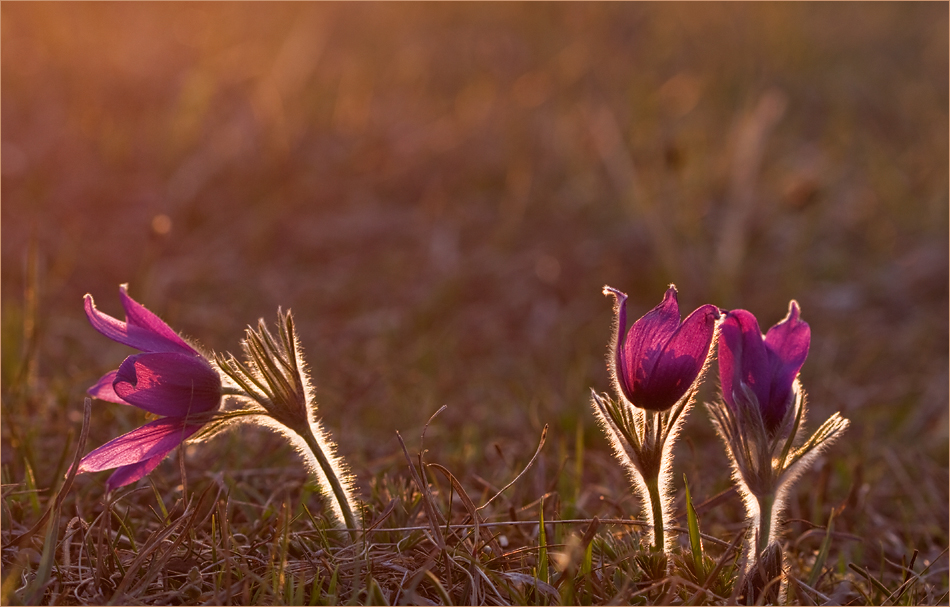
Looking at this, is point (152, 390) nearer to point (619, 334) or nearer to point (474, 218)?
point (619, 334)

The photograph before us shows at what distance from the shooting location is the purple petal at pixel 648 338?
1.46 metres

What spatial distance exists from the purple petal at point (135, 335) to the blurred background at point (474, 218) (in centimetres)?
81

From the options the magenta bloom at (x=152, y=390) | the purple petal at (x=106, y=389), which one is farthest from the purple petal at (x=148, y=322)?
the purple petal at (x=106, y=389)

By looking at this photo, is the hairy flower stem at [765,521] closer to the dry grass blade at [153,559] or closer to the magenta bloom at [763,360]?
the magenta bloom at [763,360]

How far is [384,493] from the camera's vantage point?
81.2 inches

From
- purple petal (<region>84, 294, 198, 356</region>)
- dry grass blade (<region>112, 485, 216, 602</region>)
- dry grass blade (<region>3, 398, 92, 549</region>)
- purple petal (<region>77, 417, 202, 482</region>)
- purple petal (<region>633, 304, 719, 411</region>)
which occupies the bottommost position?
dry grass blade (<region>112, 485, 216, 602</region>)

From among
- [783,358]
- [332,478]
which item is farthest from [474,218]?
[783,358]

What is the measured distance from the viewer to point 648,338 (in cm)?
147

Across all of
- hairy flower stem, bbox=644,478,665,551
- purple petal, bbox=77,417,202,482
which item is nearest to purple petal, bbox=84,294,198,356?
purple petal, bbox=77,417,202,482

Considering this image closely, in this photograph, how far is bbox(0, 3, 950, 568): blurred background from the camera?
295 centimetres

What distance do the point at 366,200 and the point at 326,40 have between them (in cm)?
263

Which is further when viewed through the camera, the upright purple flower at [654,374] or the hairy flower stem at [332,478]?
the hairy flower stem at [332,478]

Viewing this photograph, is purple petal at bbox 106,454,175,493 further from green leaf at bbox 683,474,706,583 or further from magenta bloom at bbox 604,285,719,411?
green leaf at bbox 683,474,706,583

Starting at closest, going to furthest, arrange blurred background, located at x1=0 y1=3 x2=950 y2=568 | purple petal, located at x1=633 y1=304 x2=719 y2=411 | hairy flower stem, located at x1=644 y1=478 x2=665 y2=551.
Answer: purple petal, located at x1=633 y1=304 x2=719 y2=411 → hairy flower stem, located at x1=644 y1=478 x2=665 y2=551 → blurred background, located at x1=0 y1=3 x2=950 y2=568
